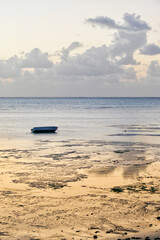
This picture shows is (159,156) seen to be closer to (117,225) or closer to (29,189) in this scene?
(29,189)

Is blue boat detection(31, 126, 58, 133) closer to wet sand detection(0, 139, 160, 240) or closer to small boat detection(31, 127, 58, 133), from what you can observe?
small boat detection(31, 127, 58, 133)

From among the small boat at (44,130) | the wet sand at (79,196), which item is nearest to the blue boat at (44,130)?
the small boat at (44,130)

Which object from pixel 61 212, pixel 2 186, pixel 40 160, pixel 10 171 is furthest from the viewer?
pixel 40 160

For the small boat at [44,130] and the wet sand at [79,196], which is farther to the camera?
the small boat at [44,130]

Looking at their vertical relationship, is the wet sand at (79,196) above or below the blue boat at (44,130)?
below

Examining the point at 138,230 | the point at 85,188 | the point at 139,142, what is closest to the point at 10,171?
the point at 85,188

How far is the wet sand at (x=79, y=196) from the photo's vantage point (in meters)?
11.7

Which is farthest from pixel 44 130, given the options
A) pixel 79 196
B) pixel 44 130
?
pixel 79 196

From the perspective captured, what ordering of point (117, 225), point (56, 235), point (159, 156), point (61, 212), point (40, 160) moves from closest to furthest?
point (56, 235)
point (117, 225)
point (61, 212)
point (40, 160)
point (159, 156)

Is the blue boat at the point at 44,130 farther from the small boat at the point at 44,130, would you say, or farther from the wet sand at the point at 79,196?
the wet sand at the point at 79,196

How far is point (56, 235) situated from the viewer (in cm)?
1124

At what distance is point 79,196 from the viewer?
15719 mm

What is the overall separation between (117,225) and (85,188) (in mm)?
5110

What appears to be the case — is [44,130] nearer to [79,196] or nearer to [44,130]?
[44,130]
